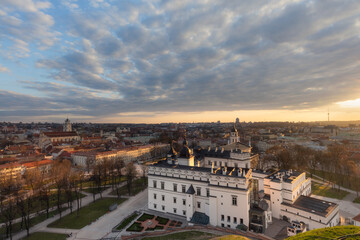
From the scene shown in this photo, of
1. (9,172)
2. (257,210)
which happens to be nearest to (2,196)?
(9,172)

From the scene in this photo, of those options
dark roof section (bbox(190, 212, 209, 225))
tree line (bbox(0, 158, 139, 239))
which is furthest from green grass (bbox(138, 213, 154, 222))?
tree line (bbox(0, 158, 139, 239))

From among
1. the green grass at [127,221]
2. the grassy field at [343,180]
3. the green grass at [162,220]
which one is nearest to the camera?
the green grass at [127,221]

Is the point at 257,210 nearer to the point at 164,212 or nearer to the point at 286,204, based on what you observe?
the point at 286,204

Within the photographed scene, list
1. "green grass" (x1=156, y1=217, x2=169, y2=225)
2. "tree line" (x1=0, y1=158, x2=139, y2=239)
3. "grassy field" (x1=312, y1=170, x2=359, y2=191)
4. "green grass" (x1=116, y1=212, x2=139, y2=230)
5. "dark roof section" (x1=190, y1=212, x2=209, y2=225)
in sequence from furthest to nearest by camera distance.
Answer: "grassy field" (x1=312, y1=170, x2=359, y2=191), "tree line" (x1=0, y1=158, x2=139, y2=239), "green grass" (x1=156, y1=217, x2=169, y2=225), "green grass" (x1=116, y1=212, x2=139, y2=230), "dark roof section" (x1=190, y1=212, x2=209, y2=225)

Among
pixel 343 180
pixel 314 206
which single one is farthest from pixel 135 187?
pixel 343 180

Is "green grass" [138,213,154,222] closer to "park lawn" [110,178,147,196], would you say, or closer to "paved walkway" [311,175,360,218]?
"park lawn" [110,178,147,196]

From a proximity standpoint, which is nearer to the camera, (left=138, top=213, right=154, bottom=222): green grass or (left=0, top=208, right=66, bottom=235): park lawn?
(left=0, top=208, right=66, bottom=235): park lawn

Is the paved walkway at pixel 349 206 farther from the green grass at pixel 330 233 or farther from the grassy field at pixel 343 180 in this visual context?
the green grass at pixel 330 233

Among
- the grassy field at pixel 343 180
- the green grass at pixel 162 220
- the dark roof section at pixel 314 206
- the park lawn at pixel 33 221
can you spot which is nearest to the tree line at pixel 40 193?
the park lawn at pixel 33 221
